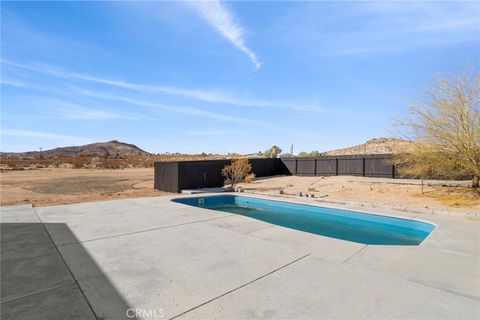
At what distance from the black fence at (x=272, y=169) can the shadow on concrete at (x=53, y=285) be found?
8.77 metres

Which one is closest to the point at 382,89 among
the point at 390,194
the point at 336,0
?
the point at 390,194

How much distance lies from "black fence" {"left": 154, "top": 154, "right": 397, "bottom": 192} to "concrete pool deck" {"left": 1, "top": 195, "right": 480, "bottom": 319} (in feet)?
24.9

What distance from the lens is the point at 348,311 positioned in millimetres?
2443

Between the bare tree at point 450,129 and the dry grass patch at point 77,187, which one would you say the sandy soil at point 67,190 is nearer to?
the dry grass patch at point 77,187

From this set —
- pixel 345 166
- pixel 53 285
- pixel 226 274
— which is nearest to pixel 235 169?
pixel 345 166

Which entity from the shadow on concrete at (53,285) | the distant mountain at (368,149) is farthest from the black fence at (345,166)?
the distant mountain at (368,149)

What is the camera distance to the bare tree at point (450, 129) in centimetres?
1028

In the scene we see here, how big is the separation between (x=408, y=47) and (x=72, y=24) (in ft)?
43.3

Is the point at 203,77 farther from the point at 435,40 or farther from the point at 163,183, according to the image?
the point at 435,40

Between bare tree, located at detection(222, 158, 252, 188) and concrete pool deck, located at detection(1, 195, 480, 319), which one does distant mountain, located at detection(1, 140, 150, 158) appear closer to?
bare tree, located at detection(222, 158, 252, 188)

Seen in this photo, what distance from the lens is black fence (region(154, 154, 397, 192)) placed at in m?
13.4

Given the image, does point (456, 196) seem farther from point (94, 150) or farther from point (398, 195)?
point (94, 150)

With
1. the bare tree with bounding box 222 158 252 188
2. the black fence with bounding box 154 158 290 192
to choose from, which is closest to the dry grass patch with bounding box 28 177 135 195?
the black fence with bounding box 154 158 290 192

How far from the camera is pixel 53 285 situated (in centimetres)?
302
